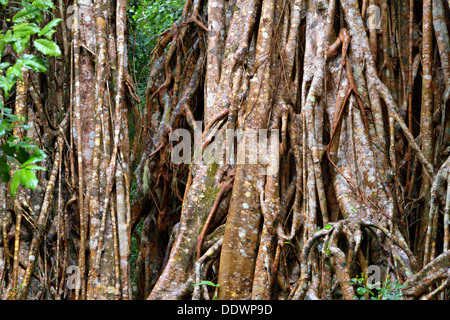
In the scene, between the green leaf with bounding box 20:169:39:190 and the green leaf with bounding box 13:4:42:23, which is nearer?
the green leaf with bounding box 20:169:39:190

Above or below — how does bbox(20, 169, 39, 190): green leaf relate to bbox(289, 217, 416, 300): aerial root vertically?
above

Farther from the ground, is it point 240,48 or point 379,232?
point 240,48

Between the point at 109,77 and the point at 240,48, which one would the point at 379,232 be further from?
the point at 109,77

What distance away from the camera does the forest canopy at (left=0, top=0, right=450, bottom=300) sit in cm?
341

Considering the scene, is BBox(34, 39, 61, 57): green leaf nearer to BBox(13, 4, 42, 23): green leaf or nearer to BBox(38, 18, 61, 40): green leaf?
BBox(38, 18, 61, 40): green leaf

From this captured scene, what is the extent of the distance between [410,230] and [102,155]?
8.26ft

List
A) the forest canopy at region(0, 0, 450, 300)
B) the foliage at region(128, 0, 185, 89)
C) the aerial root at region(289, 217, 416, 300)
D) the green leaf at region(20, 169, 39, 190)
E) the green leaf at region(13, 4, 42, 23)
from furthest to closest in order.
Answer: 1. the foliage at region(128, 0, 185, 89)
2. the forest canopy at region(0, 0, 450, 300)
3. the aerial root at region(289, 217, 416, 300)
4. the green leaf at region(13, 4, 42, 23)
5. the green leaf at region(20, 169, 39, 190)

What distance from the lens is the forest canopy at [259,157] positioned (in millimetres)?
3414

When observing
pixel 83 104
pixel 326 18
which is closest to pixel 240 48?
pixel 326 18

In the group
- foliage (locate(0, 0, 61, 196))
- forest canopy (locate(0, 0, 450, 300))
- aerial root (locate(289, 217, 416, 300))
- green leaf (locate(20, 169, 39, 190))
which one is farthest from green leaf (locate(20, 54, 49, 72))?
aerial root (locate(289, 217, 416, 300))

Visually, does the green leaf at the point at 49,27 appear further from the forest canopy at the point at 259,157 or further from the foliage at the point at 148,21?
the foliage at the point at 148,21

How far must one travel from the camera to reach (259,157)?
375 cm

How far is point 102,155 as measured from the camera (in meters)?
4.11

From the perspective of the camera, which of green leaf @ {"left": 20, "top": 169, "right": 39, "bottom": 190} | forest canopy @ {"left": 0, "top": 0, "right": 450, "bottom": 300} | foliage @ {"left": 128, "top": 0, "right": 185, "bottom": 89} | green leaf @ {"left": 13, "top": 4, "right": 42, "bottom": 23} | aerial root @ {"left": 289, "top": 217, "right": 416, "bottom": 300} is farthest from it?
foliage @ {"left": 128, "top": 0, "right": 185, "bottom": 89}
